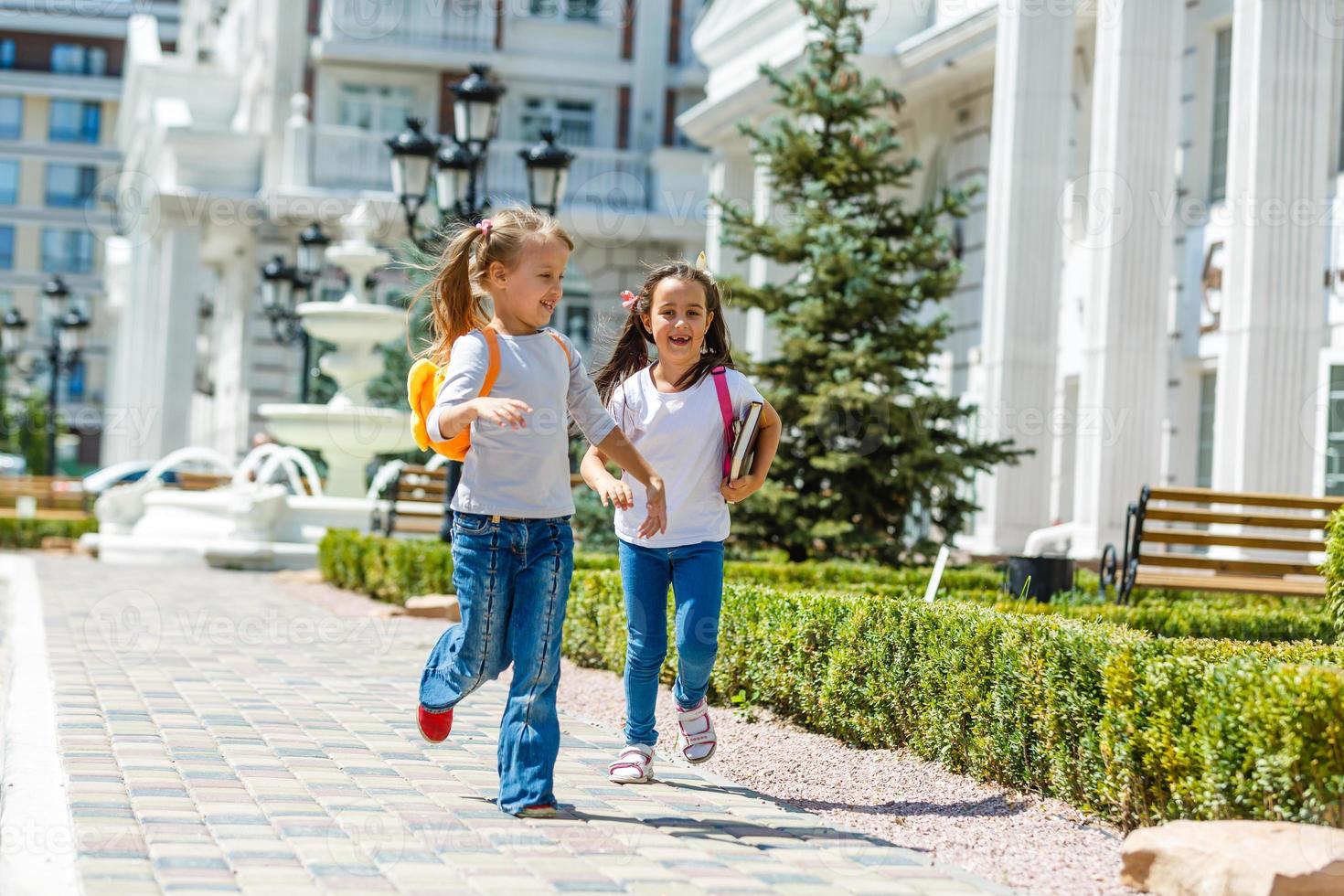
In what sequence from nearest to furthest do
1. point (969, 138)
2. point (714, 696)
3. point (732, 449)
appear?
point (732, 449) < point (714, 696) < point (969, 138)

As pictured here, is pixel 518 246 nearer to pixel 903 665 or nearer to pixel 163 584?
pixel 903 665

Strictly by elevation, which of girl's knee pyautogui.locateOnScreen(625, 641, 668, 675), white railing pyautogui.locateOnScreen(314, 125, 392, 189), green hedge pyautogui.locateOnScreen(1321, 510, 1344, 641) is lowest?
girl's knee pyautogui.locateOnScreen(625, 641, 668, 675)

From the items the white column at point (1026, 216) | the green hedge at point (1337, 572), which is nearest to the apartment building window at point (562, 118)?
the white column at point (1026, 216)

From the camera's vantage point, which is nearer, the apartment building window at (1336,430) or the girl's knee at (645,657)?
the girl's knee at (645,657)

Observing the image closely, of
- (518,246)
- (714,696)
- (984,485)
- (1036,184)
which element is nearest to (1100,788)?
(518,246)

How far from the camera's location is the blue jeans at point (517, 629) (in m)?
5.01

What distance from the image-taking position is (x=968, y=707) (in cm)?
586

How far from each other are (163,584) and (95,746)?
10524 mm

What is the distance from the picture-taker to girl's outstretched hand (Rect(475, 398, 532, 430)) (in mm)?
4582

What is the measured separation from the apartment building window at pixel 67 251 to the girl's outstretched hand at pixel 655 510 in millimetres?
77722

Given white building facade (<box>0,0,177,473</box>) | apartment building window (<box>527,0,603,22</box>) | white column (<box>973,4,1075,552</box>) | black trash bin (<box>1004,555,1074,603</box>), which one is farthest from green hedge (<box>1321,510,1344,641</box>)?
white building facade (<box>0,0,177,473</box>)

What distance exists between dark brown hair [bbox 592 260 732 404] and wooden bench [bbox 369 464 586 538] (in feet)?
35.8

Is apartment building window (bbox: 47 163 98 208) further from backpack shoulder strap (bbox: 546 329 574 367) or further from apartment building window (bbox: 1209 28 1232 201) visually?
backpack shoulder strap (bbox: 546 329 574 367)

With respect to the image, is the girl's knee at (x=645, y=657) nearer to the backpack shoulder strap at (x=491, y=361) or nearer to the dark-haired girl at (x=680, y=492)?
the dark-haired girl at (x=680, y=492)
